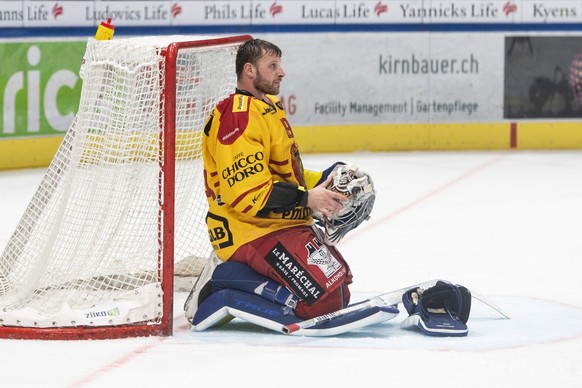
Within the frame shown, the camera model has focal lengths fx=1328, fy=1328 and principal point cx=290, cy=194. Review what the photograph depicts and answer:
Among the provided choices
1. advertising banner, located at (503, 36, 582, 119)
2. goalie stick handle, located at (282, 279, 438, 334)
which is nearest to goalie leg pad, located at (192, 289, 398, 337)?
goalie stick handle, located at (282, 279, 438, 334)

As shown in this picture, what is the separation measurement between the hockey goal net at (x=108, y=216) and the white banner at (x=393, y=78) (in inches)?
228

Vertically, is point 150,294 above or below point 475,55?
below

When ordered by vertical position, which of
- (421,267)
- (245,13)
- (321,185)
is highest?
(245,13)

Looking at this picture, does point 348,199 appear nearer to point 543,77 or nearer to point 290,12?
point 290,12

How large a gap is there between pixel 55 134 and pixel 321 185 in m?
5.69

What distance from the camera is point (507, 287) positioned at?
17.6ft

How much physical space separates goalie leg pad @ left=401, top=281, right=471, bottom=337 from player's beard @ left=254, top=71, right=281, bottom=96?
0.84m

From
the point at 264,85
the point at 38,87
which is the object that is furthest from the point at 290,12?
the point at 264,85

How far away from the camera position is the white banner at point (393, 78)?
10.6 m

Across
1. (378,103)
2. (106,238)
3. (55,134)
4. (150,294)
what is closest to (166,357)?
(150,294)

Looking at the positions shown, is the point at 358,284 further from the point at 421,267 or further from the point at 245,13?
the point at 245,13

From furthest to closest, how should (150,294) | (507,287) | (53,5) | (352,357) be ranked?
(53,5), (507,287), (150,294), (352,357)

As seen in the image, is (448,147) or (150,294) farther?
(448,147)

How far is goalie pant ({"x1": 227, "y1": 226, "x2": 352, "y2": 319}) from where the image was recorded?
4355 millimetres
